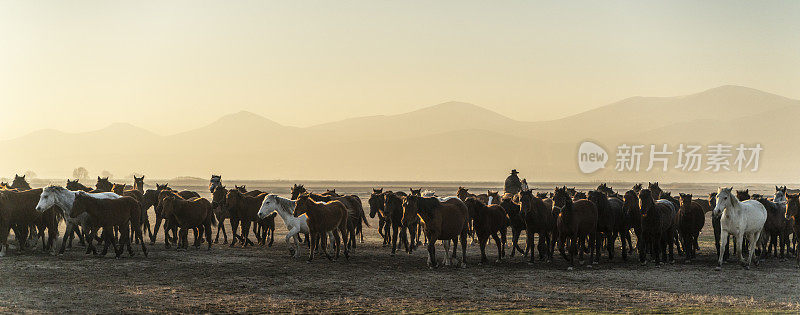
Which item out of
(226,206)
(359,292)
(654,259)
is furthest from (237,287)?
(654,259)

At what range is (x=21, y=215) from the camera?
72.8 feet

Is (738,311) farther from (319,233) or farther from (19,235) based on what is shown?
(19,235)

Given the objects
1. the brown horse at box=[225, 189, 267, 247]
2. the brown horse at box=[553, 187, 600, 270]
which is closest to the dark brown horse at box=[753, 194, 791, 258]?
the brown horse at box=[553, 187, 600, 270]

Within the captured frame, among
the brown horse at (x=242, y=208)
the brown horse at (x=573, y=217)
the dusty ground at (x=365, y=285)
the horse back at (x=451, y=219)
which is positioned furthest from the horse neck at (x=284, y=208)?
the brown horse at (x=573, y=217)

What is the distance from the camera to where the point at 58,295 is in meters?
14.8

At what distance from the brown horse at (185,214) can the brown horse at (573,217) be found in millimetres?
11885

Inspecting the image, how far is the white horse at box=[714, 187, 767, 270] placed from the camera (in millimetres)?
19641

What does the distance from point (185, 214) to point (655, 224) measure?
15.4m

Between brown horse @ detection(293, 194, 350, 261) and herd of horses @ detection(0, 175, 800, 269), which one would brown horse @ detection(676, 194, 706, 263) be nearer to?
herd of horses @ detection(0, 175, 800, 269)

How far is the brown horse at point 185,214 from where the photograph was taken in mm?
22809

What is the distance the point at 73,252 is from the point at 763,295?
20.3 meters

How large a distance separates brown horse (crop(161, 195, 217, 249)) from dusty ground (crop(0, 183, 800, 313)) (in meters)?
1.41

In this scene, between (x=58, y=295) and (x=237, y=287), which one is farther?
(x=237, y=287)

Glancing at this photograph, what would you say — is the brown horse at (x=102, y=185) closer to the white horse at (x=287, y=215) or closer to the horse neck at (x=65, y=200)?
the horse neck at (x=65, y=200)
